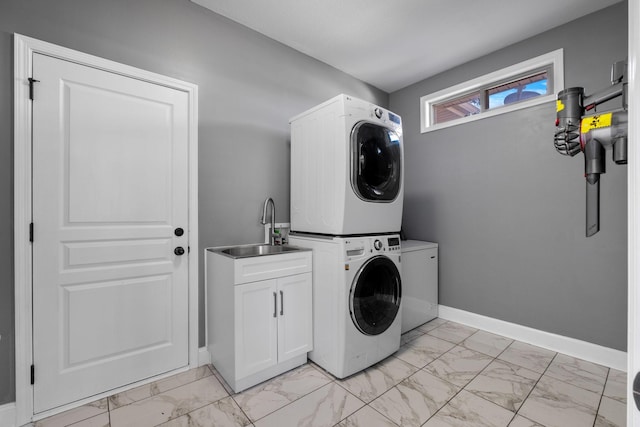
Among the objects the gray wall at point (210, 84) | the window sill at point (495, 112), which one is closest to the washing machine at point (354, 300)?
the gray wall at point (210, 84)

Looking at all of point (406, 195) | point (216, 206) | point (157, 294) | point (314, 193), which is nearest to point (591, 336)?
point (406, 195)

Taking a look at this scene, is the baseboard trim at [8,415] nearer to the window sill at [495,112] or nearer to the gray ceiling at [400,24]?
the gray ceiling at [400,24]

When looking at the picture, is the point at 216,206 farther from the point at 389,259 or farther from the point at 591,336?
the point at 591,336

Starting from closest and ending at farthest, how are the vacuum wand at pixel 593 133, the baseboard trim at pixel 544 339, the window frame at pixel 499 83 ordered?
the vacuum wand at pixel 593 133 < the baseboard trim at pixel 544 339 < the window frame at pixel 499 83

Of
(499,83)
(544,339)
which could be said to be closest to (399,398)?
(544,339)

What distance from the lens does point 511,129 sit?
2.76 m

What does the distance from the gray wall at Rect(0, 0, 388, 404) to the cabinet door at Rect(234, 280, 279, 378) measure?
1.81 feet

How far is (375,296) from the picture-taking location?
229 centimetres

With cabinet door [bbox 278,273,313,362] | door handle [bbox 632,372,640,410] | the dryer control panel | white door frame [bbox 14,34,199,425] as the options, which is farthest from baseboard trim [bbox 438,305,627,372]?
white door frame [bbox 14,34,199,425]

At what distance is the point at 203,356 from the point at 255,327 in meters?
0.65

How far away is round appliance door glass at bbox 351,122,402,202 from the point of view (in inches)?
82.3

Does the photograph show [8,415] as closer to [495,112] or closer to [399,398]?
[399,398]

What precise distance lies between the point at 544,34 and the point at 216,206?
10.7ft

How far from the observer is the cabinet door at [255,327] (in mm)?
1873
